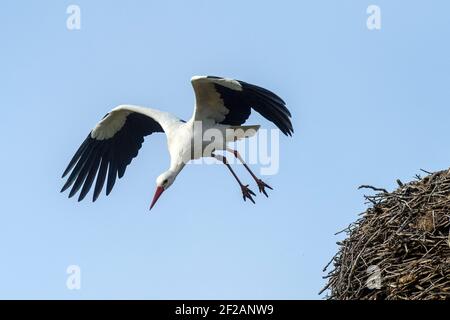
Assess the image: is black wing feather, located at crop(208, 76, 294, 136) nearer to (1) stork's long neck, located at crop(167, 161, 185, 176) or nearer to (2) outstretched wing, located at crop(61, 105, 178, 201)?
(1) stork's long neck, located at crop(167, 161, 185, 176)

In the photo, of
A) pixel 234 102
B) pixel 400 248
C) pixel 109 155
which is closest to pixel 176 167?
pixel 234 102

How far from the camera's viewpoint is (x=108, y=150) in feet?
31.5

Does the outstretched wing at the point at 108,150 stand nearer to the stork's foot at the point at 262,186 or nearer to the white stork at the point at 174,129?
the white stork at the point at 174,129

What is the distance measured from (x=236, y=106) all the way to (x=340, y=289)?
2.34 meters

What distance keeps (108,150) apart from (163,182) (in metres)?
1.45

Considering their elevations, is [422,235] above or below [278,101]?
below

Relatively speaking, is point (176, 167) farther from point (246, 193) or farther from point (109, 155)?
point (109, 155)

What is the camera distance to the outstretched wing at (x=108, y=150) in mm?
9430

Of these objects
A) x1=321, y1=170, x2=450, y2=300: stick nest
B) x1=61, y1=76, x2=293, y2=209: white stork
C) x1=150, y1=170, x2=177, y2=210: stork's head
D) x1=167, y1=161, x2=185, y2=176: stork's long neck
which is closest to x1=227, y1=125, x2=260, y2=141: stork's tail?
x1=61, y1=76, x2=293, y2=209: white stork
